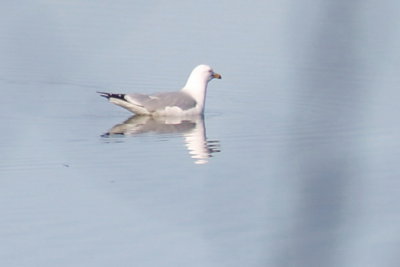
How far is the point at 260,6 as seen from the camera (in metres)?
10.9

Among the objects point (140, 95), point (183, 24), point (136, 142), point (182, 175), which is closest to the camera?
point (182, 175)

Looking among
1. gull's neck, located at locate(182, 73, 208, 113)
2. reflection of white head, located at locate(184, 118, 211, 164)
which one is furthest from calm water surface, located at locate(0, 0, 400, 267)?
gull's neck, located at locate(182, 73, 208, 113)

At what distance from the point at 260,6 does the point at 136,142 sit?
3.32 m

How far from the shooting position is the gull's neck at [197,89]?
9963 mm

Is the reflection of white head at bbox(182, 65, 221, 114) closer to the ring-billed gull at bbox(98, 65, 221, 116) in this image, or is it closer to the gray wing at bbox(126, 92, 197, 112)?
the ring-billed gull at bbox(98, 65, 221, 116)

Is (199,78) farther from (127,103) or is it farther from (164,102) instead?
(127,103)

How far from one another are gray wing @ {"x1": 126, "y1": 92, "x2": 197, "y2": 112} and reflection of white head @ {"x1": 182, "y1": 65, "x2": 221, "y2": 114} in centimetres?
13

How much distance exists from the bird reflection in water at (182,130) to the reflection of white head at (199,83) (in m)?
0.26

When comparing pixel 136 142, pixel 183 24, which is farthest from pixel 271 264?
pixel 183 24

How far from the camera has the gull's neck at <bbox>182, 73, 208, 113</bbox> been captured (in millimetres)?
9963

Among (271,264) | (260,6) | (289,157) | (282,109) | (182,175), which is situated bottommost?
(271,264)

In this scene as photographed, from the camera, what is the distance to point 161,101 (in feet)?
31.9

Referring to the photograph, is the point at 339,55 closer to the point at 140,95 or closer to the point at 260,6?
the point at 140,95

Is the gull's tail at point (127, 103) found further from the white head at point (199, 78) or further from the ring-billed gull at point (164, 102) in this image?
the white head at point (199, 78)
